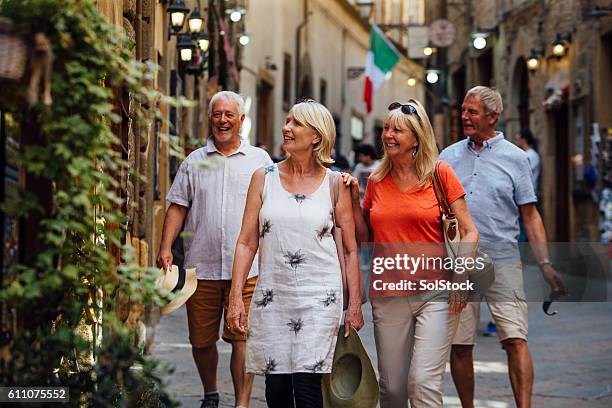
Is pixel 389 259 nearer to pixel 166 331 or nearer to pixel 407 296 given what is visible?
pixel 407 296

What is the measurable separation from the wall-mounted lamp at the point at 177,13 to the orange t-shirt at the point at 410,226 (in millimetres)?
7480

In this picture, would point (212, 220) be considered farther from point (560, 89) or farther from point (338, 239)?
point (560, 89)

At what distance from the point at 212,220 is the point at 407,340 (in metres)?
1.83

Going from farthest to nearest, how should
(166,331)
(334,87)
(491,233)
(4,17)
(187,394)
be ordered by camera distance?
(334,87), (166,331), (187,394), (491,233), (4,17)

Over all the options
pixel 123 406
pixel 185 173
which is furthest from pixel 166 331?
pixel 123 406

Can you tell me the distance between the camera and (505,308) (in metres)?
6.91

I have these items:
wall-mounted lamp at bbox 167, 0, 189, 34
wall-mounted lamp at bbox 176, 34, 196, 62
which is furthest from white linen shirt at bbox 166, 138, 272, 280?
wall-mounted lamp at bbox 176, 34, 196, 62

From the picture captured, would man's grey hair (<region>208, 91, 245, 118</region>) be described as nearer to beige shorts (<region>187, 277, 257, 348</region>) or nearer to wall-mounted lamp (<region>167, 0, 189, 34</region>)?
beige shorts (<region>187, 277, 257, 348</region>)

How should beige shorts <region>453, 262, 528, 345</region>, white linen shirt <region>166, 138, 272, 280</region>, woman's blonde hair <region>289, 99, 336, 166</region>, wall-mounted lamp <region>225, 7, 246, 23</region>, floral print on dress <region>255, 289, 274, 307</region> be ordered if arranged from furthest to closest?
wall-mounted lamp <region>225, 7, 246, 23</region>, white linen shirt <region>166, 138, 272, 280</region>, beige shorts <region>453, 262, 528, 345</region>, woman's blonde hair <region>289, 99, 336, 166</region>, floral print on dress <region>255, 289, 274, 307</region>

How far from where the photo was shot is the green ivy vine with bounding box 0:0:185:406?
3.80 meters

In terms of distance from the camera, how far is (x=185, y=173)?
7473 millimetres

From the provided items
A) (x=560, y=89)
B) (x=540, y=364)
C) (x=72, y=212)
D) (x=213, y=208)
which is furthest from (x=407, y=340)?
(x=560, y=89)

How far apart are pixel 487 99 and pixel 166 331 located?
5.59 meters

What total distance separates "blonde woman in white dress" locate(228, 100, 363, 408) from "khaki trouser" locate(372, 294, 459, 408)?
21 cm
